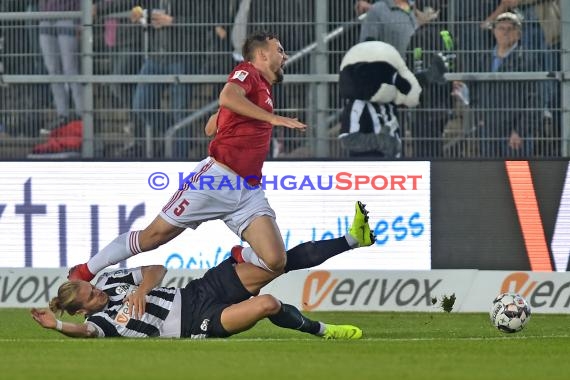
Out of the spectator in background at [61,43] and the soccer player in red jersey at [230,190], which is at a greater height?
the spectator in background at [61,43]

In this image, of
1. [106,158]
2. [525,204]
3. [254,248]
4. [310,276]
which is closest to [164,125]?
[106,158]

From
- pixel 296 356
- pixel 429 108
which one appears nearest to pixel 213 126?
pixel 296 356

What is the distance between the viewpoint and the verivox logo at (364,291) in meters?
16.4

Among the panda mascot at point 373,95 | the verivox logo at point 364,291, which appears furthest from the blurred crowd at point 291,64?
the verivox logo at point 364,291

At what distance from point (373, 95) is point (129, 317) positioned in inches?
254

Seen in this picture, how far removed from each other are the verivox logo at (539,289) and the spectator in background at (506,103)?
1.69 meters

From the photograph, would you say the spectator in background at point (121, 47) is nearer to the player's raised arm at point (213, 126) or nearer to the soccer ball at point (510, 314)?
the player's raised arm at point (213, 126)

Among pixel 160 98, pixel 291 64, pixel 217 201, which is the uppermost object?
pixel 291 64

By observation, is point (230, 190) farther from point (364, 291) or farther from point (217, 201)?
point (364, 291)

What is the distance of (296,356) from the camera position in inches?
416

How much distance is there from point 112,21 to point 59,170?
196 cm

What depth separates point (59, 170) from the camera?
17.2 m

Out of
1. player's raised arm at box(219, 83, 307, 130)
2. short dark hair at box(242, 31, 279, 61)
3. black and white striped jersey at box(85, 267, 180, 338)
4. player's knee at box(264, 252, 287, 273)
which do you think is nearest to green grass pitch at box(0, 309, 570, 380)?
black and white striped jersey at box(85, 267, 180, 338)

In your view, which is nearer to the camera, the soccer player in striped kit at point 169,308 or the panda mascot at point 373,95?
the soccer player in striped kit at point 169,308
